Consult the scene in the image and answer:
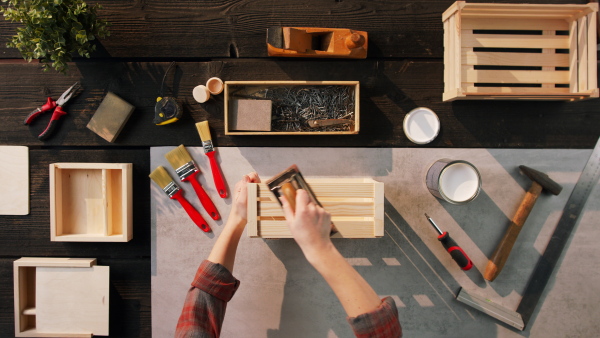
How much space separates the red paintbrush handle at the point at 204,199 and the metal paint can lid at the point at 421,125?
854mm

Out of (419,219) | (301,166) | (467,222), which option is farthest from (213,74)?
(467,222)

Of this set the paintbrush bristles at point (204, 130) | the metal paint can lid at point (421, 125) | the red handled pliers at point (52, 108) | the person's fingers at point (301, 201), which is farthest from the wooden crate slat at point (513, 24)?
the red handled pliers at point (52, 108)

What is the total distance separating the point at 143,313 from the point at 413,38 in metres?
1.64

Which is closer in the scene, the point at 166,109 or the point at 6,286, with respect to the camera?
the point at 166,109

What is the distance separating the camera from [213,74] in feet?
4.84

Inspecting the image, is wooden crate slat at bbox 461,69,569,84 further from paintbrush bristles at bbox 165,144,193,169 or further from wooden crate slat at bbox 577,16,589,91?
paintbrush bristles at bbox 165,144,193,169

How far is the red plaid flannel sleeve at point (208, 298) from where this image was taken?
1.11 metres

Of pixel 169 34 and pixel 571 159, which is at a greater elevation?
pixel 169 34

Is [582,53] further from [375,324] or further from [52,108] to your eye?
[52,108]

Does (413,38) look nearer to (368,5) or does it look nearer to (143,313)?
(368,5)

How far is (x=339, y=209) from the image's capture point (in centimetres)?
124

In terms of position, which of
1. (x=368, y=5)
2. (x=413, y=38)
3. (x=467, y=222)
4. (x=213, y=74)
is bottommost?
(x=467, y=222)

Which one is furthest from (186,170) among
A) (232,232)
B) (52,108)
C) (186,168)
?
(52,108)

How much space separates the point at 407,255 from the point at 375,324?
0.58 metres
